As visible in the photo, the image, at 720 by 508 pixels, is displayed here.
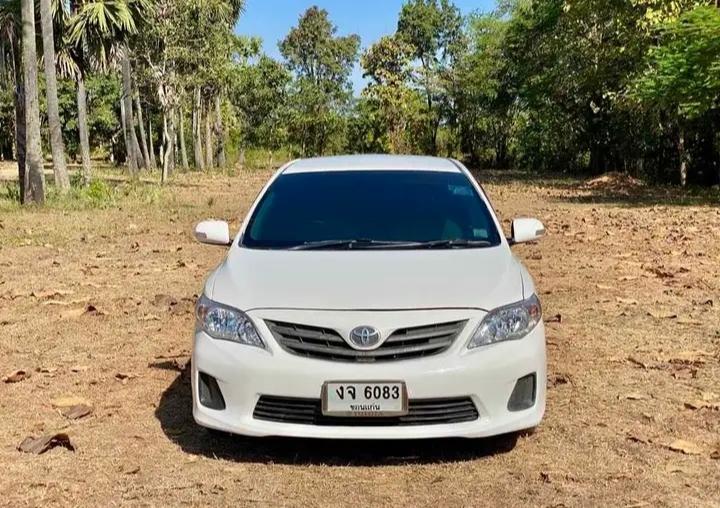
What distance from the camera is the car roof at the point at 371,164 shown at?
5.14m

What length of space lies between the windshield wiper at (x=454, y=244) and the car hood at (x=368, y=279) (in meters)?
0.09

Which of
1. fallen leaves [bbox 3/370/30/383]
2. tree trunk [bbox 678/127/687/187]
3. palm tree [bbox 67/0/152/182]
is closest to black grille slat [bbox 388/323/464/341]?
fallen leaves [bbox 3/370/30/383]

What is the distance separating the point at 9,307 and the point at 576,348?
16.8 feet

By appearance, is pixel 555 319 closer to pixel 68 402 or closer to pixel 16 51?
pixel 68 402

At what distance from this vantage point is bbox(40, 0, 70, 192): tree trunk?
17938 millimetres

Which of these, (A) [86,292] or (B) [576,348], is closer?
(B) [576,348]

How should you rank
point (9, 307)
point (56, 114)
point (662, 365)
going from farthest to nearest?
point (56, 114) → point (9, 307) → point (662, 365)

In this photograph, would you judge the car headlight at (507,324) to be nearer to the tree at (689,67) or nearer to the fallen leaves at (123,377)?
the fallen leaves at (123,377)

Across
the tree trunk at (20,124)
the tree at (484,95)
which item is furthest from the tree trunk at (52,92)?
the tree at (484,95)

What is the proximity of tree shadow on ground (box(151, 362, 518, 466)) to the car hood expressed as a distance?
2.54 ft

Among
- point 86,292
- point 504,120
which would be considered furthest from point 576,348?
point 504,120

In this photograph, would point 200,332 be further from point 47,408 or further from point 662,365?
point 662,365

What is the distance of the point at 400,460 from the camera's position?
387cm

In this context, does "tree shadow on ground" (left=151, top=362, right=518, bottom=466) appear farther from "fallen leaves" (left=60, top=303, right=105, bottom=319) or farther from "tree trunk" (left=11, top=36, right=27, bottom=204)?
"tree trunk" (left=11, top=36, right=27, bottom=204)
